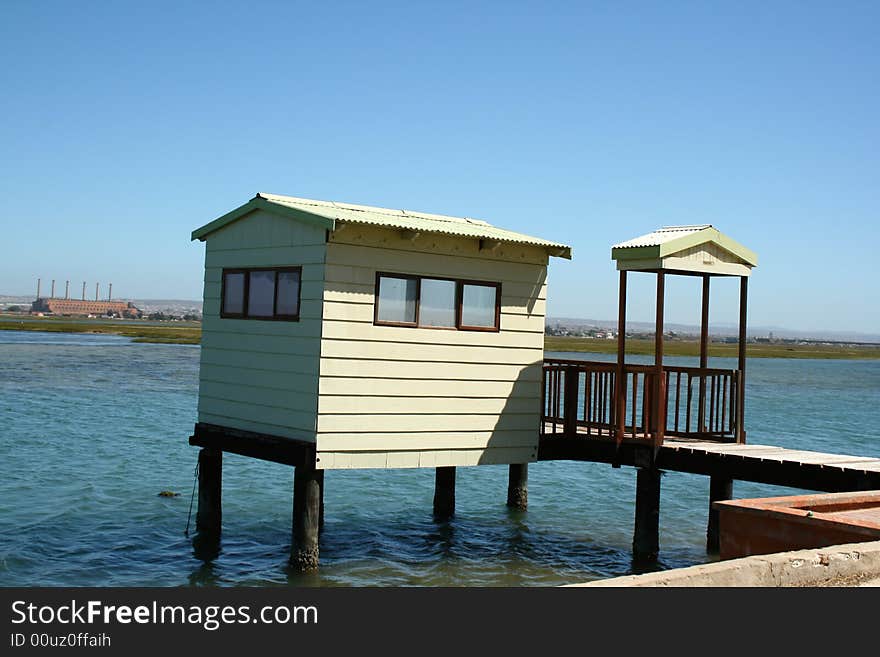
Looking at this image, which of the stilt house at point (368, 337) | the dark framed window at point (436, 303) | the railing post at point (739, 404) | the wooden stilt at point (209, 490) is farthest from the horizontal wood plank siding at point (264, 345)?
the railing post at point (739, 404)

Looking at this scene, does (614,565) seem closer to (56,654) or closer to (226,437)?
(226,437)

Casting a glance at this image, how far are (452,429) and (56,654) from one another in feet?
30.8

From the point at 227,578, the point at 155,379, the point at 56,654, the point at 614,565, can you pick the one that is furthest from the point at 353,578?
the point at 155,379

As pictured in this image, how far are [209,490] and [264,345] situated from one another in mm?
3476

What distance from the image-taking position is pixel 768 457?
13992mm

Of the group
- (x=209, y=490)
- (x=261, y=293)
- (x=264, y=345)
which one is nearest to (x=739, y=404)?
(x=264, y=345)

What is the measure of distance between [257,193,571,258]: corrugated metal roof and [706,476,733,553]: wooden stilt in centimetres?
455

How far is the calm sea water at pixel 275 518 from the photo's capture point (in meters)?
15.9

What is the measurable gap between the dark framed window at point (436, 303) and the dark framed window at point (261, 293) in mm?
1201

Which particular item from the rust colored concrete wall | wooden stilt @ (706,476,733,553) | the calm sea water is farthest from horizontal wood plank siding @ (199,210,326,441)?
the rust colored concrete wall

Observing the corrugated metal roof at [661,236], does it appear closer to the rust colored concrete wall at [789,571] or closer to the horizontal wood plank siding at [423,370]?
the horizontal wood plank siding at [423,370]

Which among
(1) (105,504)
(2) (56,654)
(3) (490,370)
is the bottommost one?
(1) (105,504)

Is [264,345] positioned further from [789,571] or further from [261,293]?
A: [789,571]

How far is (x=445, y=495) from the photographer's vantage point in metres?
20.3
